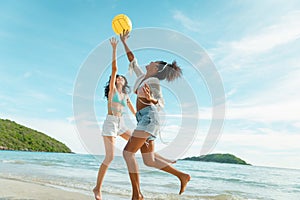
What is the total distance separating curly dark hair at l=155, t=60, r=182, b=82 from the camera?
177 inches

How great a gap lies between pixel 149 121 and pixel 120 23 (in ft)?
6.35

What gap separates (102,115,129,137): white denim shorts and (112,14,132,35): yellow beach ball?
1457mm

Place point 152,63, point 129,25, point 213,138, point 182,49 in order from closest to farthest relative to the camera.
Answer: point 152,63 < point 129,25 < point 213,138 < point 182,49

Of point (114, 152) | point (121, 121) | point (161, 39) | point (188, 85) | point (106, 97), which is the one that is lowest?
point (114, 152)

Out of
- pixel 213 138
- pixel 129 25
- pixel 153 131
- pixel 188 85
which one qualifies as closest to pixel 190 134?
pixel 213 138

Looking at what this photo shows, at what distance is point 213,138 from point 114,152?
198 cm

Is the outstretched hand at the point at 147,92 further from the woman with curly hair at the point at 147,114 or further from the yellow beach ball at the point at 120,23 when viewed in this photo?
the yellow beach ball at the point at 120,23

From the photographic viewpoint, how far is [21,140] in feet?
260

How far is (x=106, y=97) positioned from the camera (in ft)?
16.6

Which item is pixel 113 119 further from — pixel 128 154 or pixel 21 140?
pixel 21 140

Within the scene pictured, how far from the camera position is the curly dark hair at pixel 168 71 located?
4.48 m

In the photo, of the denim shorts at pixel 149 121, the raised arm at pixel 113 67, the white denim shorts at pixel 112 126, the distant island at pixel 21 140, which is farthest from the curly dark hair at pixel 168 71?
the distant island at pixel 21 140

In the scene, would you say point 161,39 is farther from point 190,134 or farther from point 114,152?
point 114,152

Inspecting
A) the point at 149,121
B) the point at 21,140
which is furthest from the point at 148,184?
→ the point at 21,140
